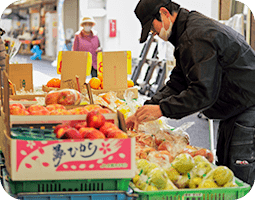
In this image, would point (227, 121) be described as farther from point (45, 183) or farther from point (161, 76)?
point (161, 76)

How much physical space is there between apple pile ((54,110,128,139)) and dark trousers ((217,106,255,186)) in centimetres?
97

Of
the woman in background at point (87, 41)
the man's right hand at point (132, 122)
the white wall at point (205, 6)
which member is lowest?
the man's right hand at point (132, 122)

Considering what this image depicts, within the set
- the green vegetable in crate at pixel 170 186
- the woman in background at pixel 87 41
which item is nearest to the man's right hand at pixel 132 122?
the green vegetable in crate at pixel 170 186

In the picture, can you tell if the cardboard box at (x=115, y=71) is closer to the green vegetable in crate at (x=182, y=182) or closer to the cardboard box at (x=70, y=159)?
the green vegetable in crate at (x=182, y=182)

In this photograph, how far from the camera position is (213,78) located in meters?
1.96

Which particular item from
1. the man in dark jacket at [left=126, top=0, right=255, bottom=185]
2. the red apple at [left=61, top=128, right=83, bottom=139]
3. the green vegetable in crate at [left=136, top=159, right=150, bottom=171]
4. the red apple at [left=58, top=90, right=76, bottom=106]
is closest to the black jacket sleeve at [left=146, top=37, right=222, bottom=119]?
the man in dark jacket at [left=126, top=0, right=255, bottom=185]

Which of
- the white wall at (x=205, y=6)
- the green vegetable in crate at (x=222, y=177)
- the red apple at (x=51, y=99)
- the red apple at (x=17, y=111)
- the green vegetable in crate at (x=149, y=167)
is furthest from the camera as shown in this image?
the white wall at (x=205, y=6)

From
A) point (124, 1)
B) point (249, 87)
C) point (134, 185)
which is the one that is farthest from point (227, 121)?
point (124, 1)

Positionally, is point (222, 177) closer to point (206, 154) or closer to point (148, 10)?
point (206, 154)

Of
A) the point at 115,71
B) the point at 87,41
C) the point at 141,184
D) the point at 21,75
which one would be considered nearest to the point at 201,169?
the point at 141,184

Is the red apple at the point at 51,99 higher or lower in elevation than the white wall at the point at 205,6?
lower

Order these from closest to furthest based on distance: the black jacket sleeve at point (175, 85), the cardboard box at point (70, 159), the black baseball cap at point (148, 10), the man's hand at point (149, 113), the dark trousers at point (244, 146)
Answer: the cardboard box at point (70, 159), the man's hand at point (149, 113), the black baseball cap at point (148, 10), the dark trousers at point (244, 146), the black jacket sleeve at point (175, 85)

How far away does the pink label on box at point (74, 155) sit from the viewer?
1.45 meters

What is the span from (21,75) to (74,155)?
8.64 ft
